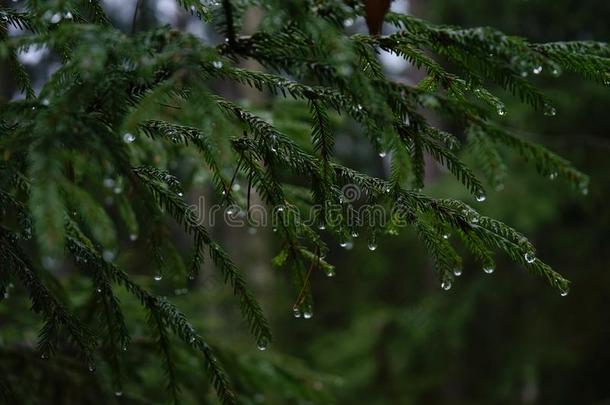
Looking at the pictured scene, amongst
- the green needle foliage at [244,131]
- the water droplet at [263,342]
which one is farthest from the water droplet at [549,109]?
the water droplet at [263,342]

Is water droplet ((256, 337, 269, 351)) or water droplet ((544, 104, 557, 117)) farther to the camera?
water droplet ((256, 337, 269, 351))

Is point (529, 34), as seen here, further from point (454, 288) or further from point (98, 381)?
point (98, 381)

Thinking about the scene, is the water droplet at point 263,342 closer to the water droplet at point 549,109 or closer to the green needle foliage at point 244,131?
the green needle foliage at point 244,131

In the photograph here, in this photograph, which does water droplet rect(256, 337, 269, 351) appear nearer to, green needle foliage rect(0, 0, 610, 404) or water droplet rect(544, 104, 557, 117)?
green needle foliage rect(0, 0, 610, 404)

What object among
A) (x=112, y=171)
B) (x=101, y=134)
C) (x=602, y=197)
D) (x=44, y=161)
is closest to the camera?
(x=44, y=161)

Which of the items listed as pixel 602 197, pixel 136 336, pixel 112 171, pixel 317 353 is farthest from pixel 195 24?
pixel 112 171

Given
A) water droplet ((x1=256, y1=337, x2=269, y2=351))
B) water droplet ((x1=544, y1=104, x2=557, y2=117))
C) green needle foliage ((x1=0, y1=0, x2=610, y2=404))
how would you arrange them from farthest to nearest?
water droplet ((x1=256, y1=337, x2=269, y2=351)), water droplet ((x1=544, y1=104, x2=557, y2=117)), green needle foliage ((x1=0, y1=0, x2=610, y2=404))

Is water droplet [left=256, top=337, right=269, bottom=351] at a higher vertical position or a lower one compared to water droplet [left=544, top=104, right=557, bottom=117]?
lower

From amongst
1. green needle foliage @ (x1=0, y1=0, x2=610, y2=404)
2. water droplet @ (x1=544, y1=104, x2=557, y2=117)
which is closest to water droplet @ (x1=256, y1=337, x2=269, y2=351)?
green needle foliage @ (x1=0, y1=0, x2=610, y2=404)

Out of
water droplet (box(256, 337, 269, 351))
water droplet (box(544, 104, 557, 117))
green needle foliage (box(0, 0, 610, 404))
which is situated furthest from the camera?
water droplet (box(256, 337, 269, 351))
